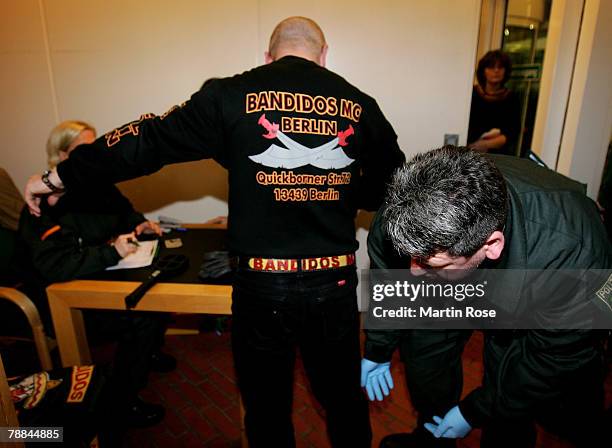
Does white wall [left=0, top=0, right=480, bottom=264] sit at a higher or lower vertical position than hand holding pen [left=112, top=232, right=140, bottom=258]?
higher

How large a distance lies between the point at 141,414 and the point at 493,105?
275cm

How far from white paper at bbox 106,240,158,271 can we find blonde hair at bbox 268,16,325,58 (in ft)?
3.33

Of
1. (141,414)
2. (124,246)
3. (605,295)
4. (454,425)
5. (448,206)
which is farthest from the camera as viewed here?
(141,414)

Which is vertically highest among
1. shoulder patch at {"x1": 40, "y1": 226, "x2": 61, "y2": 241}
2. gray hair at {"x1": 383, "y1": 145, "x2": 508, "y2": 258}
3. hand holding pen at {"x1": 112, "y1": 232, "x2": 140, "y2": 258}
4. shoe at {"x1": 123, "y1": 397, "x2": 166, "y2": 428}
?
gray hair at {"x1": 383, "y1": 145, "x2": 508, "y2": 258}

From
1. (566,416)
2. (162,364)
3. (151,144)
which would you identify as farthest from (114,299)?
(566,416)

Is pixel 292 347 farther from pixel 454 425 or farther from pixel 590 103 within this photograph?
pixel 590 103

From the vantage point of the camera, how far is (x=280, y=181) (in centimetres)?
112

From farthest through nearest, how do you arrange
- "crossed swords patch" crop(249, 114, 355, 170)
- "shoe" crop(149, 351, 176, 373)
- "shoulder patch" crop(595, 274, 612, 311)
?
1. "shoe" crop(149, 351, 176, 373)
2. "crossed swords patch" crop(249, 114, 355, 170)
3. "shoulder patch" crop(595, 274, 612, 311)

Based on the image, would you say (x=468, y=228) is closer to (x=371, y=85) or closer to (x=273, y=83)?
(x=273, y=83)

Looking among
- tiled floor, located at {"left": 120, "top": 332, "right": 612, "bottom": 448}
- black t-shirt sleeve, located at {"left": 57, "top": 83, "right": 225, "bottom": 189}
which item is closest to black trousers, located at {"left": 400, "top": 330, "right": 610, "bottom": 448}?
tiled floor, located at {"left": 120, "top": 332, "right": 612, "bottom": 448}

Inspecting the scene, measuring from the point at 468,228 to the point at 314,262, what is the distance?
0.51 meters

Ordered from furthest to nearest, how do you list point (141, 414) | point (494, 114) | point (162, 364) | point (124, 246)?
point (494, 114) → point (162, 364) → point (141, 414) → point (124, 246)

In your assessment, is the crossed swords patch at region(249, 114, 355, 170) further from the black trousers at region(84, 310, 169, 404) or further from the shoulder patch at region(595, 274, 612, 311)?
the black trousers at region(84, 310, 169, 404)

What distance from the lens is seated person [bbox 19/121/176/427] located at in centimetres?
145
